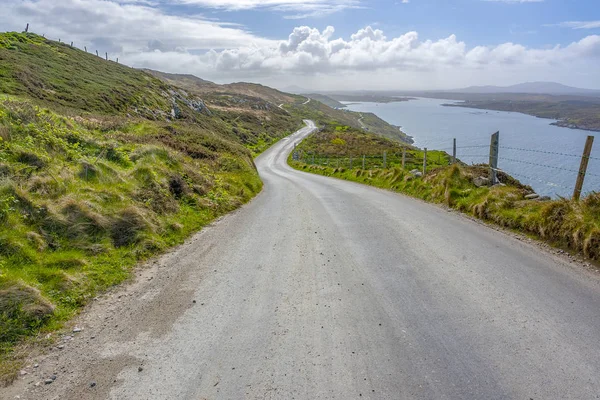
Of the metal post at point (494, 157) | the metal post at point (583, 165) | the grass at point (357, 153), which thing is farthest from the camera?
the grass at point (357, 153)

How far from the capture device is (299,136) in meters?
111

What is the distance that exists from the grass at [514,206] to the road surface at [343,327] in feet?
3.09

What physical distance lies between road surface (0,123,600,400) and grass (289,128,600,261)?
0.94 metres

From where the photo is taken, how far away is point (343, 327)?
5.29m

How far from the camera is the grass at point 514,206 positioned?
27.7 ft

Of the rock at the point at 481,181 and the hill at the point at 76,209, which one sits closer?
the hill at the point at 76,209

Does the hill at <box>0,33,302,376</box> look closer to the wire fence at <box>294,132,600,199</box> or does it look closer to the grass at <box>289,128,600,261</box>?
the grass at <box>289,128,600,261</box>


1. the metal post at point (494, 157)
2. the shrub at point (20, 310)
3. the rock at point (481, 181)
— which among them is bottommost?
the rock at point (481, 181)

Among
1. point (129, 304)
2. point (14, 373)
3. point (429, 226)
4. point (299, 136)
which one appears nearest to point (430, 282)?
point (429, 226)

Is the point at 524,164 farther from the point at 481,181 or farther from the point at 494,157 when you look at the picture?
the point at 494,157

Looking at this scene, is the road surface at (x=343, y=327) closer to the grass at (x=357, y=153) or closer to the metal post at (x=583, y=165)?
the metal post at (x=583, y=165)

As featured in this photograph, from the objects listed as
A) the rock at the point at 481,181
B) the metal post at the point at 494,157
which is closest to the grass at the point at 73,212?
the rock at the point at 481,181

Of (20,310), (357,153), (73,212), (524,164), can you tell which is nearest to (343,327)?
(20,310)

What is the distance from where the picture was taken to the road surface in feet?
13.6
